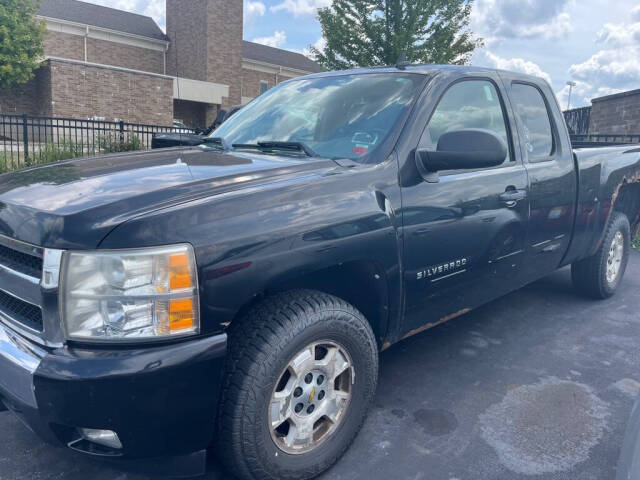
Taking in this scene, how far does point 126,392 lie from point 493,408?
6.65ft

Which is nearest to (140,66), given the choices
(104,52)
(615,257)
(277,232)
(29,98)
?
(104,52)

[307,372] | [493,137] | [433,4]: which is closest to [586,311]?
[493,137]

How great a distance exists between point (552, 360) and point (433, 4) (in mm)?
15448

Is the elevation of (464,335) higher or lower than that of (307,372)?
lower

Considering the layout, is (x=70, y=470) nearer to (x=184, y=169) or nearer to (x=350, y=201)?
(x=184, y=169)

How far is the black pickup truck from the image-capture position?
175cm

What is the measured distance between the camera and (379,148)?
2619 mm

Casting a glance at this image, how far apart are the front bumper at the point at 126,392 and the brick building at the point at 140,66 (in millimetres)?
26385

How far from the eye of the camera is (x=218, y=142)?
3254 millimetres

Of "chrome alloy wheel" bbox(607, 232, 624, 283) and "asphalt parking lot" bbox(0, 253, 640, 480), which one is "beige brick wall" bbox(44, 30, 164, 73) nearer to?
"chrome alloy wheel" bbox(607, 232, 624, 283)

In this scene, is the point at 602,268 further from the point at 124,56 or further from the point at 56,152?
the point at 124,56

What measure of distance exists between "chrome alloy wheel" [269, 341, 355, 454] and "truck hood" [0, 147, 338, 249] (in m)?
0.77

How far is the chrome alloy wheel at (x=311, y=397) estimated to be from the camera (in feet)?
6.96

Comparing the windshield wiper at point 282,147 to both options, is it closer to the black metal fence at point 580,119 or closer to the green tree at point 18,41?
the black metal fence at point 580,119
